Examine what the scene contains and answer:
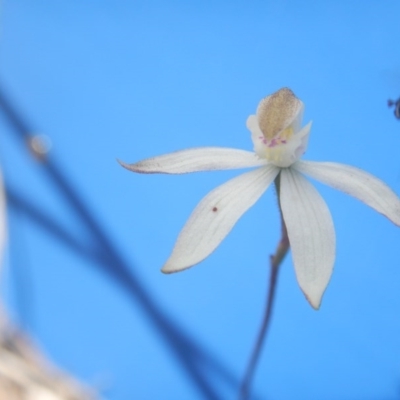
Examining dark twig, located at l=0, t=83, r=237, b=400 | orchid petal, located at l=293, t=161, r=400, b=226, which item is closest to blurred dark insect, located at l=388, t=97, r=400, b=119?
orchid petal, located at l=293, t=161, r=400, b=226

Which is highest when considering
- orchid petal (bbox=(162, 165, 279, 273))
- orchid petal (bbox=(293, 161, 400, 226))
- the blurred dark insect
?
the blurred dark insect

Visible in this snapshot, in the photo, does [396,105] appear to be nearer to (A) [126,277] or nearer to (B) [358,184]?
(B) [358,184]

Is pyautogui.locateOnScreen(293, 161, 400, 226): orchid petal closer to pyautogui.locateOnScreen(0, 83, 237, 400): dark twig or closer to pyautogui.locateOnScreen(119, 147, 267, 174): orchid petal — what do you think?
pyautogui.locateOnScreen(119, 147, 267, 174): orchid petal

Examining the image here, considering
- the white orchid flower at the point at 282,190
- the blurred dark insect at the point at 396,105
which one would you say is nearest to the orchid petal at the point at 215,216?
the white orchid flower at the point at 282,190

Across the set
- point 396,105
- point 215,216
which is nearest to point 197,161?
point 215,216

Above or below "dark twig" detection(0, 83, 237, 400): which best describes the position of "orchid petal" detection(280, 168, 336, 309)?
below

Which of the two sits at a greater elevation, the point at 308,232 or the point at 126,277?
the point at 126,277
